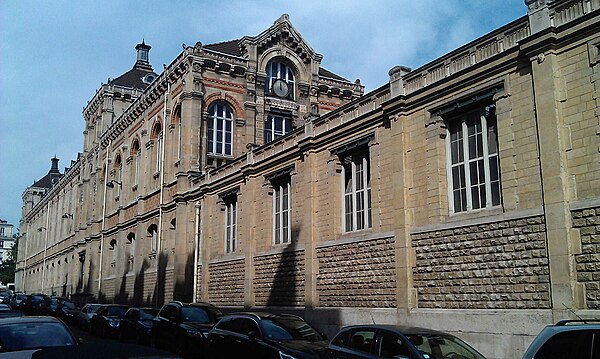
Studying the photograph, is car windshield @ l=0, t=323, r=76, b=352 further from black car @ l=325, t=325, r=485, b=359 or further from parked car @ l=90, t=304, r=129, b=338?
parked car @ l=90, t=304, r=129, b=338

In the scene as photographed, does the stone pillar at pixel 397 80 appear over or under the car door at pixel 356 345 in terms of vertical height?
over

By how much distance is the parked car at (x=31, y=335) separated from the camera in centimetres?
973

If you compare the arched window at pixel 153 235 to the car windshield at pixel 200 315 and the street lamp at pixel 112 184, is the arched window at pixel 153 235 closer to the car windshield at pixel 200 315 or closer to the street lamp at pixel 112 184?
the street lamp at pixel 112 184

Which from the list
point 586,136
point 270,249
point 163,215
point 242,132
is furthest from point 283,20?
point 586,136

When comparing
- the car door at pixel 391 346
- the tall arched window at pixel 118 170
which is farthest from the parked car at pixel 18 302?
the car door at pixel 391 346

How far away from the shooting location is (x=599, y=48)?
1337 cm

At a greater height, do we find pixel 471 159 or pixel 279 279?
pixel 471 159

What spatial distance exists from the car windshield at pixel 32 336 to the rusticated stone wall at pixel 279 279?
41.4 ft

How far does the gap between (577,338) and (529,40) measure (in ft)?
30.3

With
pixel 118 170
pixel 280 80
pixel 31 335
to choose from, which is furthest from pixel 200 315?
pixel 118 170

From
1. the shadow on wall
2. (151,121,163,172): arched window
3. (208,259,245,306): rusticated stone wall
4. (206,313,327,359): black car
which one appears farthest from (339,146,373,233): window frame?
(151,121,163,172): arched window

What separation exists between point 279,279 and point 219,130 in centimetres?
1446

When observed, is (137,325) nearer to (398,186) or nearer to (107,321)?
(107,321)

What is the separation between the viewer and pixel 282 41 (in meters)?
38.0
